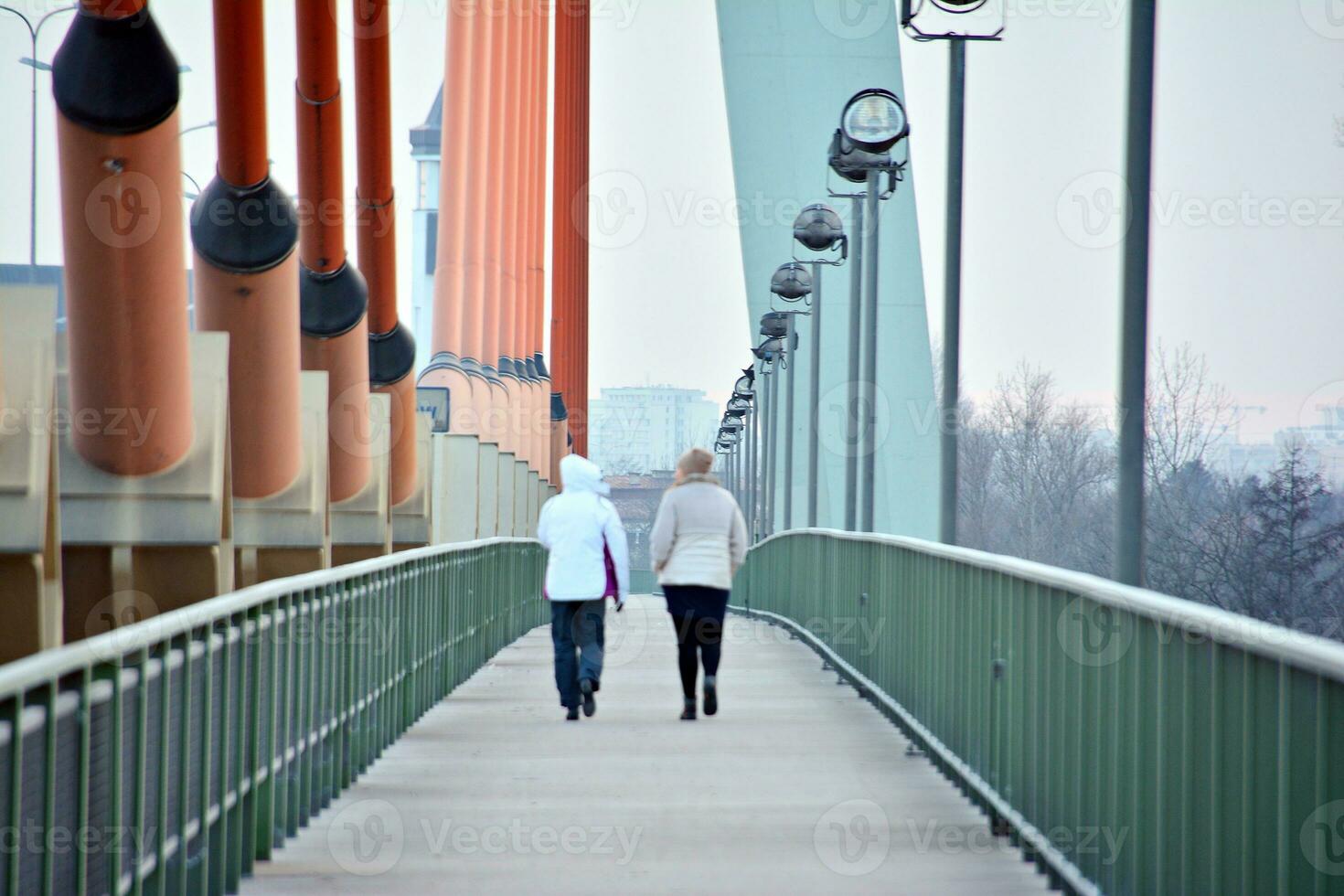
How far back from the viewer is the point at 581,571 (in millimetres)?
10766

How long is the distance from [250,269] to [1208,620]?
7452 millimetres

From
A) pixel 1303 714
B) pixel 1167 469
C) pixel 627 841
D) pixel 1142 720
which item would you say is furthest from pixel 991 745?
pixel 1167 469

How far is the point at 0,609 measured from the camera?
6484mm

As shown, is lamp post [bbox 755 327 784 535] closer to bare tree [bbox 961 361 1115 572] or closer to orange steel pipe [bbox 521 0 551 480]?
bare tree [bbox 961 361 1115 572]

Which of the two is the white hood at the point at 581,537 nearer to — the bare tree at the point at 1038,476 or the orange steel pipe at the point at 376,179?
the orange steel pipe at the point at 376,179

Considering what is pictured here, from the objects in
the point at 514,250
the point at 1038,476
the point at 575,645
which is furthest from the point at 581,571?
the point at 1038,476

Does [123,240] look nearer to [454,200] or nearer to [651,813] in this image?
[651,813]

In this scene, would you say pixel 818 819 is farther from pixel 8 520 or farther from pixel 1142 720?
pixel 8 520

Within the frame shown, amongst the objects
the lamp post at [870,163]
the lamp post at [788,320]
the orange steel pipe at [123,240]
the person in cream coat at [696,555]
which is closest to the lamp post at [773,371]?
the lamp post at [788,320]

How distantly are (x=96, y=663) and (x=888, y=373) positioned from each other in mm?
42751

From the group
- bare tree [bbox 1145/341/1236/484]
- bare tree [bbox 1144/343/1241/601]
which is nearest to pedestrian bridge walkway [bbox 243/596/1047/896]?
bare tree [bbox 1144/343/1241/601]

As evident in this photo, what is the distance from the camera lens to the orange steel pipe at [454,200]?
1622 inches

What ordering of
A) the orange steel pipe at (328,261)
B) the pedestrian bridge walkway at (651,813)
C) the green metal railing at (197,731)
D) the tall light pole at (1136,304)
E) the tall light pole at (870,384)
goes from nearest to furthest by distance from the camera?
1. the green metal railing at (197,731)
2. the pedestrian bridge walkway at (651,813)
3. the tall light pole at (1136,304)
4. the orange steel pipe at (328,261)
5. the tall light pole at (870,384)

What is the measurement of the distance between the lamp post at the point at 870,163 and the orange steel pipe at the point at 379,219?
4.07 metres
